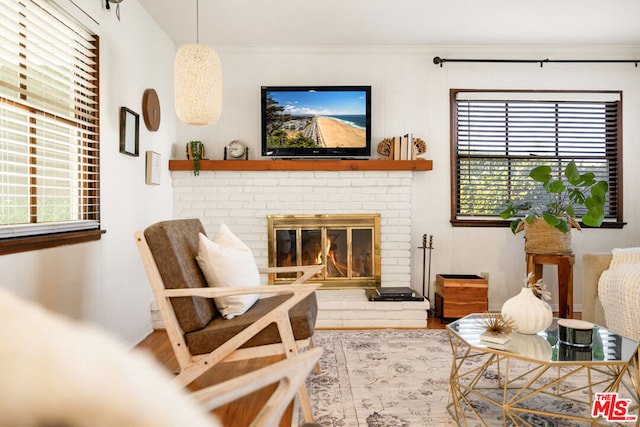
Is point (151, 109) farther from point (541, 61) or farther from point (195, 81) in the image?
point (541, 61)

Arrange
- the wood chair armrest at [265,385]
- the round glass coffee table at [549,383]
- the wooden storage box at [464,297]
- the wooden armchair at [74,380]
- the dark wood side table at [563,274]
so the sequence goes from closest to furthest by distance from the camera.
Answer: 1. the wooden armchair at [74,380]
2. the wood chair armrest at [265,385]
3. the round glass coffee table at [549,383]
4. the dark wood side table at [563,274]
5. the wooden storage box at [464,297]

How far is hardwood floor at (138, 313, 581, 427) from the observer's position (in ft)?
6.57

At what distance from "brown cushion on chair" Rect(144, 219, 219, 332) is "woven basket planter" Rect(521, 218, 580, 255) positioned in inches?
109

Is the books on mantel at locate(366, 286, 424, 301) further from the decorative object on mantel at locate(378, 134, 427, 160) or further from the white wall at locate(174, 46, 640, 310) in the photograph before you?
the decorative object on mantel at locate(378, 134, 427, 160)

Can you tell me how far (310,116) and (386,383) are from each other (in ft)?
8.36

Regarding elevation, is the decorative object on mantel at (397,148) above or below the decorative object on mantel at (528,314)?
above

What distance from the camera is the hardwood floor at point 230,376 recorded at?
200cm

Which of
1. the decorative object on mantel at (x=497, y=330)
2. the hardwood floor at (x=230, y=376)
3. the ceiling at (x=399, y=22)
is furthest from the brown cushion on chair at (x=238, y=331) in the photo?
the ceiling at (x=399, y=22)

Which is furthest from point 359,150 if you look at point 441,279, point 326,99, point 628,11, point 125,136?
point 628,11

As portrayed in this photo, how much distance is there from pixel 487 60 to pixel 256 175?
2426 millimetres

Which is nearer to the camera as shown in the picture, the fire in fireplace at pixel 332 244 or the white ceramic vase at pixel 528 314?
the white ceramic vase at pixel 528 314

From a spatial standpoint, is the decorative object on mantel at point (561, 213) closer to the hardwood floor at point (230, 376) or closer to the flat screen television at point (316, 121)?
the hardwood floor at point (230, 376)

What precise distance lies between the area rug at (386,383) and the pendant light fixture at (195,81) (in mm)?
1821

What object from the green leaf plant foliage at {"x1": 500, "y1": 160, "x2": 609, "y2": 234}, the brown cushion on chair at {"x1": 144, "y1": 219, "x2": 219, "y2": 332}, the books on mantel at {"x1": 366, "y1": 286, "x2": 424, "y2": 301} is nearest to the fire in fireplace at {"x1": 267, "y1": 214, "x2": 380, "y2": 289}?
the books on mantel at {"x1": 366, "y1": 286, "x2": 424, "y2": 301}
